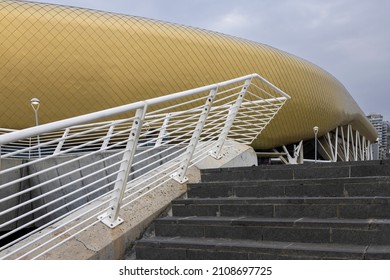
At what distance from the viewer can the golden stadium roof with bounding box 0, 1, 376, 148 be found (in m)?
15.2

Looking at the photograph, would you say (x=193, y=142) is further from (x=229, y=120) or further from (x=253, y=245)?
(x=253, y=245)

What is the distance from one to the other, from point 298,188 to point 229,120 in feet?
5.38

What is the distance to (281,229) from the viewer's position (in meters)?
3.04

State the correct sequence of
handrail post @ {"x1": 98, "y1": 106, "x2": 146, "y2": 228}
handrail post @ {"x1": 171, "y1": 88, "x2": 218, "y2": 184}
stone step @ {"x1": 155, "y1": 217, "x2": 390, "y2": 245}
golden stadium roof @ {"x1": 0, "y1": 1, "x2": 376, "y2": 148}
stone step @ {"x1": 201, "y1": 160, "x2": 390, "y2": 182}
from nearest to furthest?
stone step @ {"x1": 155, "y1": 217, "x2": 390, "y2": 245}, handrail post @ {"x1": 98, "y1": 106, "x2": 146, "y2": 228}, stone step @ {"x1": 201, "y1": 160, "x2": 390, "y2": 182}, handrail post @ {"x1": 171, "y1": 88, "x2": 218, "y2": 184}, golden stadium roof @ {"x1": 0, "y1": 1, "x2": 376, "y2": 148}

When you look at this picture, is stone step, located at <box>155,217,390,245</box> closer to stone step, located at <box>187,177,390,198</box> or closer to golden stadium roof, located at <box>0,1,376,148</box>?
stone step, located at <box>187,177,390,198</box>

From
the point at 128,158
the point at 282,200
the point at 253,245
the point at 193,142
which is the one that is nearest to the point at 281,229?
the point at 253,245

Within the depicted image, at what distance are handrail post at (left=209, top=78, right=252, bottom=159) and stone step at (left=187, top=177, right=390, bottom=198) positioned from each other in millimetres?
1127

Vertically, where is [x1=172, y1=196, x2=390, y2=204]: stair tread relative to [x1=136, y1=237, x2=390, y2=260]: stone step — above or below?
above

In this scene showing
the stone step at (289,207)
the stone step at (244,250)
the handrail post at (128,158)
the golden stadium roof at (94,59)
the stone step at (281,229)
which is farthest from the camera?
the golden stadium roof at (94,59)

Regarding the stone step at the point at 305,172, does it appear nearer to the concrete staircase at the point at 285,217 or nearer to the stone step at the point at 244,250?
the concrete staircase at the point at 285,217

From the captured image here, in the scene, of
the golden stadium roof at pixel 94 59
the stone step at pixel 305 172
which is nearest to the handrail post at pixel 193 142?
the stone step at pixel 305 172

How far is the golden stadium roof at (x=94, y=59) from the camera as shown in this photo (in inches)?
600

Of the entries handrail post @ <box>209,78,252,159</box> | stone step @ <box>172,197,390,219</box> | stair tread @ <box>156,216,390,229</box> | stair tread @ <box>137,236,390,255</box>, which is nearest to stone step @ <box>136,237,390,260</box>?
stair tread @ <box>137,236,390,255</box>

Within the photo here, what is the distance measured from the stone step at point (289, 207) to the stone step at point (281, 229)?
0.40ft
